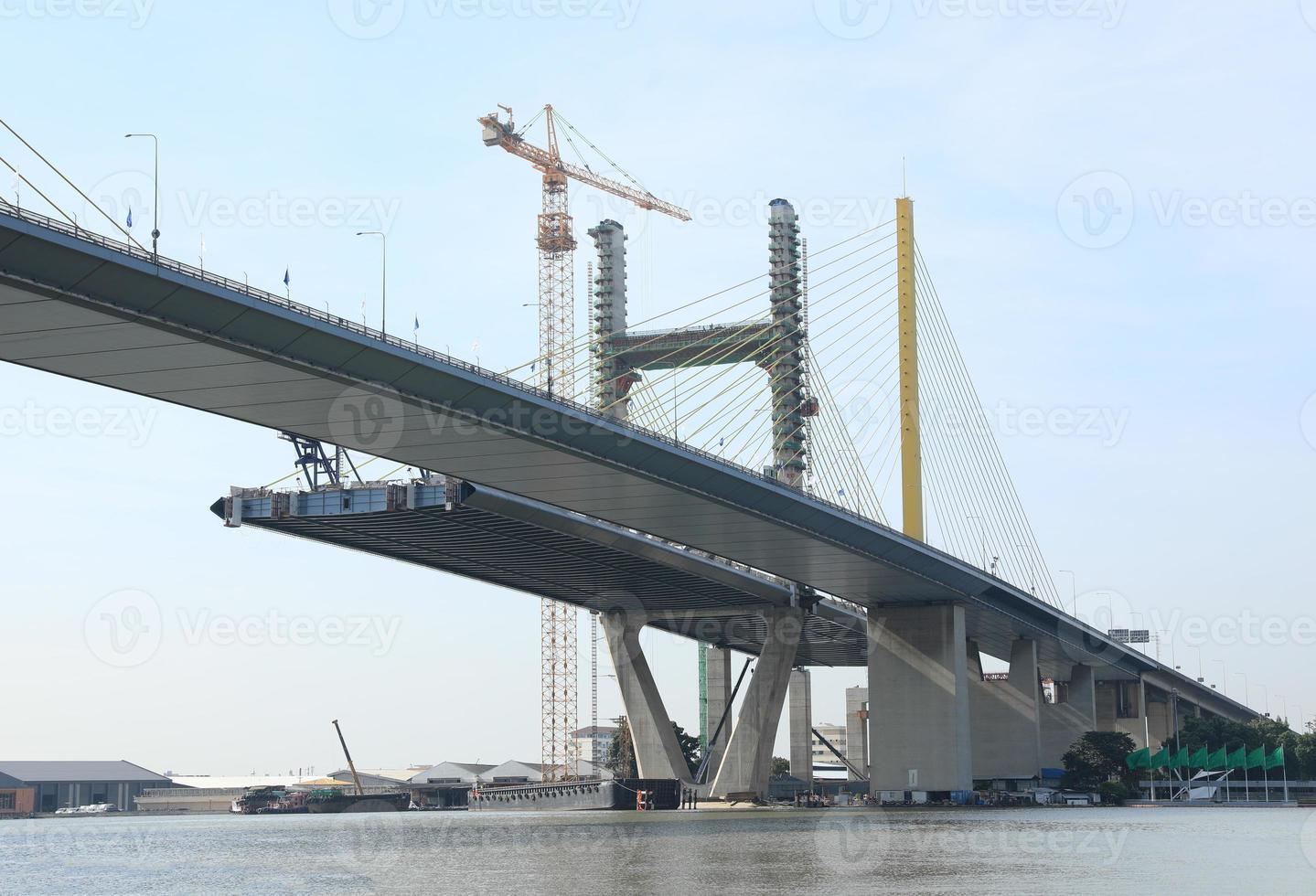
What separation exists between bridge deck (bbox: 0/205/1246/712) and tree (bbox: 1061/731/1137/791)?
3618cm

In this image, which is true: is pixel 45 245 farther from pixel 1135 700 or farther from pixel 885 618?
pixel 1135 700

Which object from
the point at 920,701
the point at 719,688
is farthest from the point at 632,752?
the point at 920,701

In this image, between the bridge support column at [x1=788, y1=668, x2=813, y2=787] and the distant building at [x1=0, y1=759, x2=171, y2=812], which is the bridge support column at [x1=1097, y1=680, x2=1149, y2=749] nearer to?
the bridge support column at [x1=788, y1=668, x2=813, y2=787]

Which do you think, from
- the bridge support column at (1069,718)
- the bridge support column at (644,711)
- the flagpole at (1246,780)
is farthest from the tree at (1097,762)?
the bridge support column at (644,711)

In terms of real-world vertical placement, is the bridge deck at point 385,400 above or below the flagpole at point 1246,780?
above

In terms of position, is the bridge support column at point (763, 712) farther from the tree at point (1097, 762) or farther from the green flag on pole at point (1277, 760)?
Result: the green flag on pole at point (1277, 760)

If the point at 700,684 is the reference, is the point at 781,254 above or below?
above

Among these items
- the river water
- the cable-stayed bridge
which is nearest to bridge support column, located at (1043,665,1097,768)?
the cable-stayed bridge

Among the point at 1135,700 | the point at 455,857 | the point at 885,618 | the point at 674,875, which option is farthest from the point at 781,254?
the point at 1135,700

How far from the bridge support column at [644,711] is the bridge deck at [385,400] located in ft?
67.2

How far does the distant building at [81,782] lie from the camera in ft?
566

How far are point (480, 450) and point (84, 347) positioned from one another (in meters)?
20.3

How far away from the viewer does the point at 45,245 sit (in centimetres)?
4112

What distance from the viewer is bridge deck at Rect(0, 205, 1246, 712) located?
4419 centimetres
